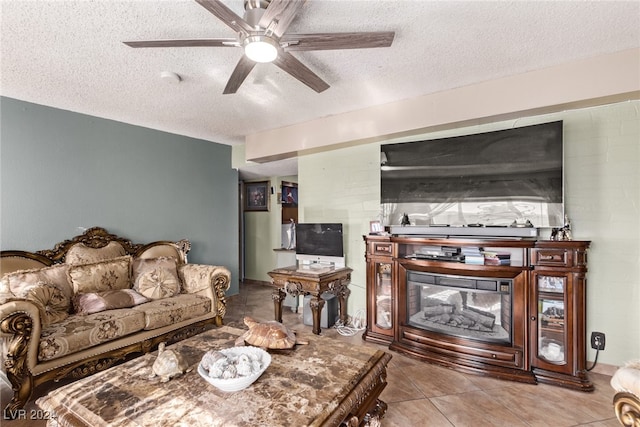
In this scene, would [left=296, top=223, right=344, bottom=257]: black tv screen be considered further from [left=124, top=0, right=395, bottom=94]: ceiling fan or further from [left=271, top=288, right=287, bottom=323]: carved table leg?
[left=124, top=0, right=395, bottom=94]: ceiling fan

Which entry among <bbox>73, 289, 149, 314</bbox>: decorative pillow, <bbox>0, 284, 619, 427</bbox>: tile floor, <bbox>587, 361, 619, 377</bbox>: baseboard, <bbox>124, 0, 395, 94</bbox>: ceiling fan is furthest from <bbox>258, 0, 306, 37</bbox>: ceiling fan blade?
<bbox>587, 361, 619, 377</bbox>: baseboard

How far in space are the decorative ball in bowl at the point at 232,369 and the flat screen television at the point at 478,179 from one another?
81.7 inches

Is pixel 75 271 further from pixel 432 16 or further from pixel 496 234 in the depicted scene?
pixel 496 234

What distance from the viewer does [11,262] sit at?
2703mm

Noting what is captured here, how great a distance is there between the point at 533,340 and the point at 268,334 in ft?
6.53

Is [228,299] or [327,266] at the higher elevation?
[327,266]

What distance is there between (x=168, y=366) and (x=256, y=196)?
14.2 feet

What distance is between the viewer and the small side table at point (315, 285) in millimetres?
3061

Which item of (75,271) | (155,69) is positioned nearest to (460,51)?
(155,69)

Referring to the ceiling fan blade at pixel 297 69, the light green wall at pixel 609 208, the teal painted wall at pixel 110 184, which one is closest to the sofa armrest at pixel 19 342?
the teal painted wall at pixel 110 184

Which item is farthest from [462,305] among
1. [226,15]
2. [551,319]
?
[226,15]

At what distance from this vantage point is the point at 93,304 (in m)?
2.58

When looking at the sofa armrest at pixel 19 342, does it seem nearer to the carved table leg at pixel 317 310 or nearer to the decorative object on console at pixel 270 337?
the decorative object on console at pixel 270 337

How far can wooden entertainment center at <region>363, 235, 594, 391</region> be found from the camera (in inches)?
86.1
